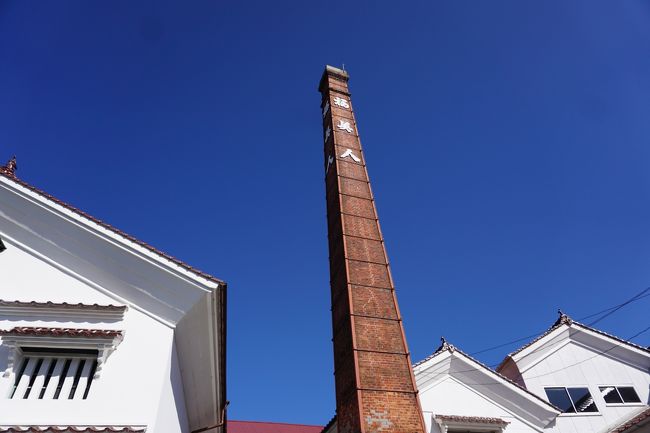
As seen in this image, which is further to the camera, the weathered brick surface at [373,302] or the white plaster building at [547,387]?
the white plaster building at [547,387]

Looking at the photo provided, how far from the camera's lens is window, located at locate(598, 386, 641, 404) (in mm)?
14664

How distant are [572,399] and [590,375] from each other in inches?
54.8

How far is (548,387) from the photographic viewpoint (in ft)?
48.4

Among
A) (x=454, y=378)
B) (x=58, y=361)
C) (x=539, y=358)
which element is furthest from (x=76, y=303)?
(x=539, y=358)

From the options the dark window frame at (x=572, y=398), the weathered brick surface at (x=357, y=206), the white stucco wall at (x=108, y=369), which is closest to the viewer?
the white stucco wall at (x=108, y=369)

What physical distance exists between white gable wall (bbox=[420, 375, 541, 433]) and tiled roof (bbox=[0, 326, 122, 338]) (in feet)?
29.8

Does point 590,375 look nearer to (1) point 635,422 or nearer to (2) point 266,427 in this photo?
(1) point 635,422

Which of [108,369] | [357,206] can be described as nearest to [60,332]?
[108,369]

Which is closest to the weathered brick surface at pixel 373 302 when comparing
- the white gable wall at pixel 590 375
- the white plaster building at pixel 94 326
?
the white plaster building at pixel 94 326

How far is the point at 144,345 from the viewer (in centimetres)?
794

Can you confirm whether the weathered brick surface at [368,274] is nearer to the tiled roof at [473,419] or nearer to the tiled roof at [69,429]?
the tiled roof at [473,419]

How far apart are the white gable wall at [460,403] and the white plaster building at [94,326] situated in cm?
661

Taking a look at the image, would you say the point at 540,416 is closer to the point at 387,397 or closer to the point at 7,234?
the point at 387,397

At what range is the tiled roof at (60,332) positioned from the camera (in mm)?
7465
